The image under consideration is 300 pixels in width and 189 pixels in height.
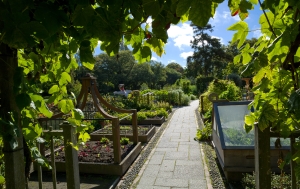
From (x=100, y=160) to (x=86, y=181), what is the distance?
1.71 ft

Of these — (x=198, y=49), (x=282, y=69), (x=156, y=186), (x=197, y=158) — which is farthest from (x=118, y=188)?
(x=198, y=49)

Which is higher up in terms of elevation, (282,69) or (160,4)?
(160,4)

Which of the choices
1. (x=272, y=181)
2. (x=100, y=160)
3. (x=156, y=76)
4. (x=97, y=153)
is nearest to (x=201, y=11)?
(x=272, y=181)

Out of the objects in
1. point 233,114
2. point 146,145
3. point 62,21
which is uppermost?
point 62,21

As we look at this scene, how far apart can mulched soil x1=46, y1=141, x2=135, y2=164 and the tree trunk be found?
3.12 meters

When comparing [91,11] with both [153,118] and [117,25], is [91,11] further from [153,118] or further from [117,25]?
[153,118]

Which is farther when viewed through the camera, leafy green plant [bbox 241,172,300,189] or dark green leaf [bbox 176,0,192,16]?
leafy green plant [bbox 241,172,300,189]

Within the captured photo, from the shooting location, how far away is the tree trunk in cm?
88

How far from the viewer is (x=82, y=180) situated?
3617mm

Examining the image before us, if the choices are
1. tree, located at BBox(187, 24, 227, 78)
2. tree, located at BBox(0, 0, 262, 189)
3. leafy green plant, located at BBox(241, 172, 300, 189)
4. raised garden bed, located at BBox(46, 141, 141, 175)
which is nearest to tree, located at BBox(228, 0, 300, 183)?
tree, located at BBox(0, 0, 262, 189)

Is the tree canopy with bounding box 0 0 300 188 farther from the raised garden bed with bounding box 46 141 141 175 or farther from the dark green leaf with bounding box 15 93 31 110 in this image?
the raised garden bed with bounding box 46 141 141 175

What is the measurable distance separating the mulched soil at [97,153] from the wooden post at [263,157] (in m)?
2.97

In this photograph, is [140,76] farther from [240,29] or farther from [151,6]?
[151,6]

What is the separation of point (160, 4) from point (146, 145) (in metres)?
5.34
